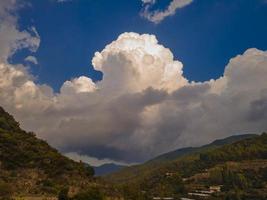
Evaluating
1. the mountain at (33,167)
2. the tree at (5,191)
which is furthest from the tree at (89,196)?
the tree at (5,191)

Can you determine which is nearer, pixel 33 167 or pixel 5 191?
pixel 5 191

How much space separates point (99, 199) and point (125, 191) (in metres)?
46.5

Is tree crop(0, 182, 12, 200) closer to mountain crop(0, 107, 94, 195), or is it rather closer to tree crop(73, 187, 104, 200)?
mountain crop(0, 107, 94, 195)

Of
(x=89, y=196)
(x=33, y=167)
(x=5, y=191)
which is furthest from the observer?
(x=33, y=167)

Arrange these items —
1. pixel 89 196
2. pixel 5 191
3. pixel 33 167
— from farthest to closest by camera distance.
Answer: pixel 33 167, pixel 5 191, pixel 89 196

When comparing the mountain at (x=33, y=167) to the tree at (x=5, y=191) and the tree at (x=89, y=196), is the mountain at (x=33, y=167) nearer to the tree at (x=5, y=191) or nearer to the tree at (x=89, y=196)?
the tree at (x=5, y=191)

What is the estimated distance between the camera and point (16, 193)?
377ft

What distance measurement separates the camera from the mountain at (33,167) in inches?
4865

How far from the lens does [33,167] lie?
136 meters

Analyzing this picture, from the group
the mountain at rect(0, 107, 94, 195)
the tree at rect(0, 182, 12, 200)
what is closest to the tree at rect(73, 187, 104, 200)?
the mountain at rect(0, 107, 94, 195)

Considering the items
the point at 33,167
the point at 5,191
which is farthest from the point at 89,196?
the point at 33,167

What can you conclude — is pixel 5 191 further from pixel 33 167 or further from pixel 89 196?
pixel 33 167

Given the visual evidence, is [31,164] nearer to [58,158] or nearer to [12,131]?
[58,158]

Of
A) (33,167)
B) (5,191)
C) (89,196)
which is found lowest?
(89,196)
